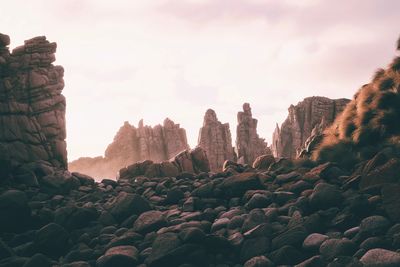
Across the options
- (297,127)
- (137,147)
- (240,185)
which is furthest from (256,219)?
(137,147)

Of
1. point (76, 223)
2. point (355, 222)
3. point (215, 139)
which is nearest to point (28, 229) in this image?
point (76, 223)

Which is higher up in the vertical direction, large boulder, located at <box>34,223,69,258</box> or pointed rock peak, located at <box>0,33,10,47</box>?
pointed rock peak, located at <box>0,33,10,47</box>

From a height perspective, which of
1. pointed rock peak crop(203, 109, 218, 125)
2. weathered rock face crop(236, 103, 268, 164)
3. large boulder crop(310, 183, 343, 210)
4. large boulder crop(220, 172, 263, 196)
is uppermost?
pointed rock peak crop(203, 109, 218, 125)

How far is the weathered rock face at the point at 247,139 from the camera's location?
87.2m

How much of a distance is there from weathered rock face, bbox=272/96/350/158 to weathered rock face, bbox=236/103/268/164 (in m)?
4.12

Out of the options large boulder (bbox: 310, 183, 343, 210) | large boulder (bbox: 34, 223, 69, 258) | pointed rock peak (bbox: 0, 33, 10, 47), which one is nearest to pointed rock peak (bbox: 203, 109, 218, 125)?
pointed rock peak (bbox: 0, 33, 10, 47)

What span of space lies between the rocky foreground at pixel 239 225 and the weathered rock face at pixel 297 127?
5065 centimetres

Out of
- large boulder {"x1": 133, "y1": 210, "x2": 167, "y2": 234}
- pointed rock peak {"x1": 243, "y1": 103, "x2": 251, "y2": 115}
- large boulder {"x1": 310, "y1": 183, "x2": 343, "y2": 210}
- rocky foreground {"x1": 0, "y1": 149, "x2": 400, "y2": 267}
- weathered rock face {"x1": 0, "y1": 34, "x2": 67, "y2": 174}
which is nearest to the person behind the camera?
rocky foreground {"x1": 0, "y1": 149, "x2": 400, "y2": 267}

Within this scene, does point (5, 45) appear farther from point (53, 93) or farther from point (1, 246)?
point (1, 246)

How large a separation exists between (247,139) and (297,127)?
15.4 metres

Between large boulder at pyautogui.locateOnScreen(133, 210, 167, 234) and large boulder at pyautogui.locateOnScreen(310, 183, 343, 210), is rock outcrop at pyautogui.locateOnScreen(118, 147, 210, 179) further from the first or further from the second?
large boulder at pyautogui.locateOnScreen(310, 183, 343, 210)

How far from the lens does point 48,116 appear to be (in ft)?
95.6

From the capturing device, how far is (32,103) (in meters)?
28.8

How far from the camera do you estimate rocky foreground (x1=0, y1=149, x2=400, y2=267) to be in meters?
8.59
